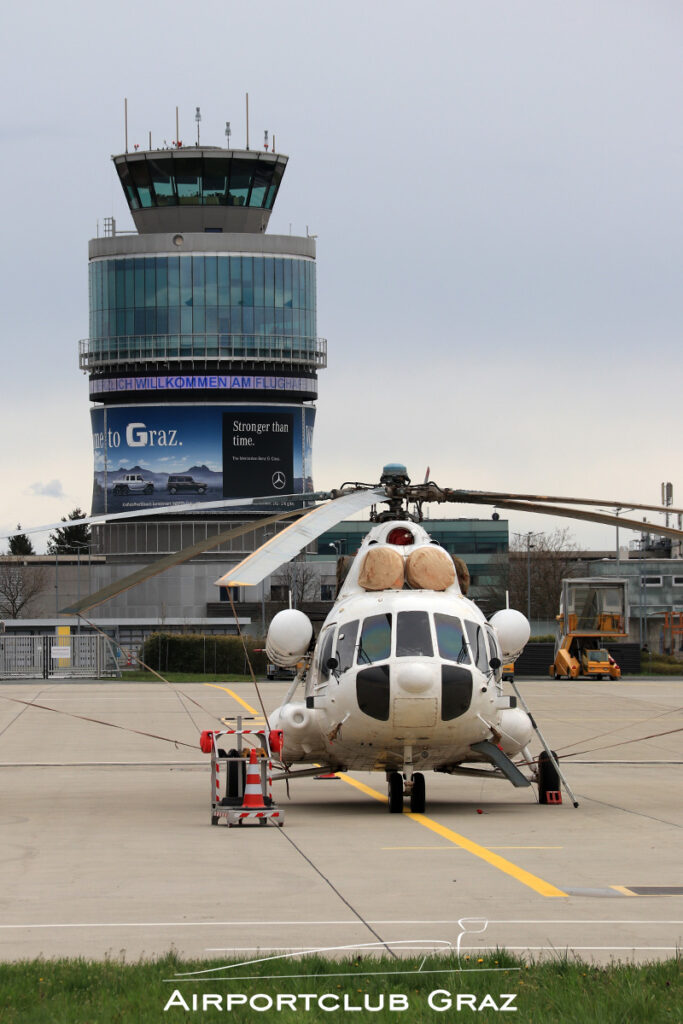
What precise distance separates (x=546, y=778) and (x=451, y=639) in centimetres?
332

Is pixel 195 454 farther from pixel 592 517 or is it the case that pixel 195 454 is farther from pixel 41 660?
pixel 592 517

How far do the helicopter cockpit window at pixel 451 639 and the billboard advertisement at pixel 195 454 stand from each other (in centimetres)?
8444

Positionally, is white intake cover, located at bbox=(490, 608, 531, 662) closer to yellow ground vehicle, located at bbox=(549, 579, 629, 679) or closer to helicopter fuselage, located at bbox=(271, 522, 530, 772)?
helicopter fuselage, located at bbox=(271, 522, 530, 772)

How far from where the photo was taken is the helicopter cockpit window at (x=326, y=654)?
19312 mm

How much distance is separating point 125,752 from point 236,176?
2984 inches

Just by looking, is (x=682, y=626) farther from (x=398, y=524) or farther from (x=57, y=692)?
(x=398, y=524)

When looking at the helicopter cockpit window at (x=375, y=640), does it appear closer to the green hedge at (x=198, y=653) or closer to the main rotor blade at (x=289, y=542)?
the main rotor blade at (x=289, y=542)

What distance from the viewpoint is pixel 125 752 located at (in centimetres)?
3234

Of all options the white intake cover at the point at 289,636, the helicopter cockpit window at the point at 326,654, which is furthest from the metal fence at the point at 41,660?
the helicopter cockpit window at the point at 326,654

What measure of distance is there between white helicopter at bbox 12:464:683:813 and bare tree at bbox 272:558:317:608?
8329 cm

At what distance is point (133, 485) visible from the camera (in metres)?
104

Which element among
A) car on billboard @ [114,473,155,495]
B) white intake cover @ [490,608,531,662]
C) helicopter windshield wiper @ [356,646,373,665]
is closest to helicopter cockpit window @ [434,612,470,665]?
helicopter windshield wiper @ [356,646,373,665]

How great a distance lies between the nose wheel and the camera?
1914 cm

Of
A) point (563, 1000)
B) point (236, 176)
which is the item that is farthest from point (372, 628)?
point (236, 176)
